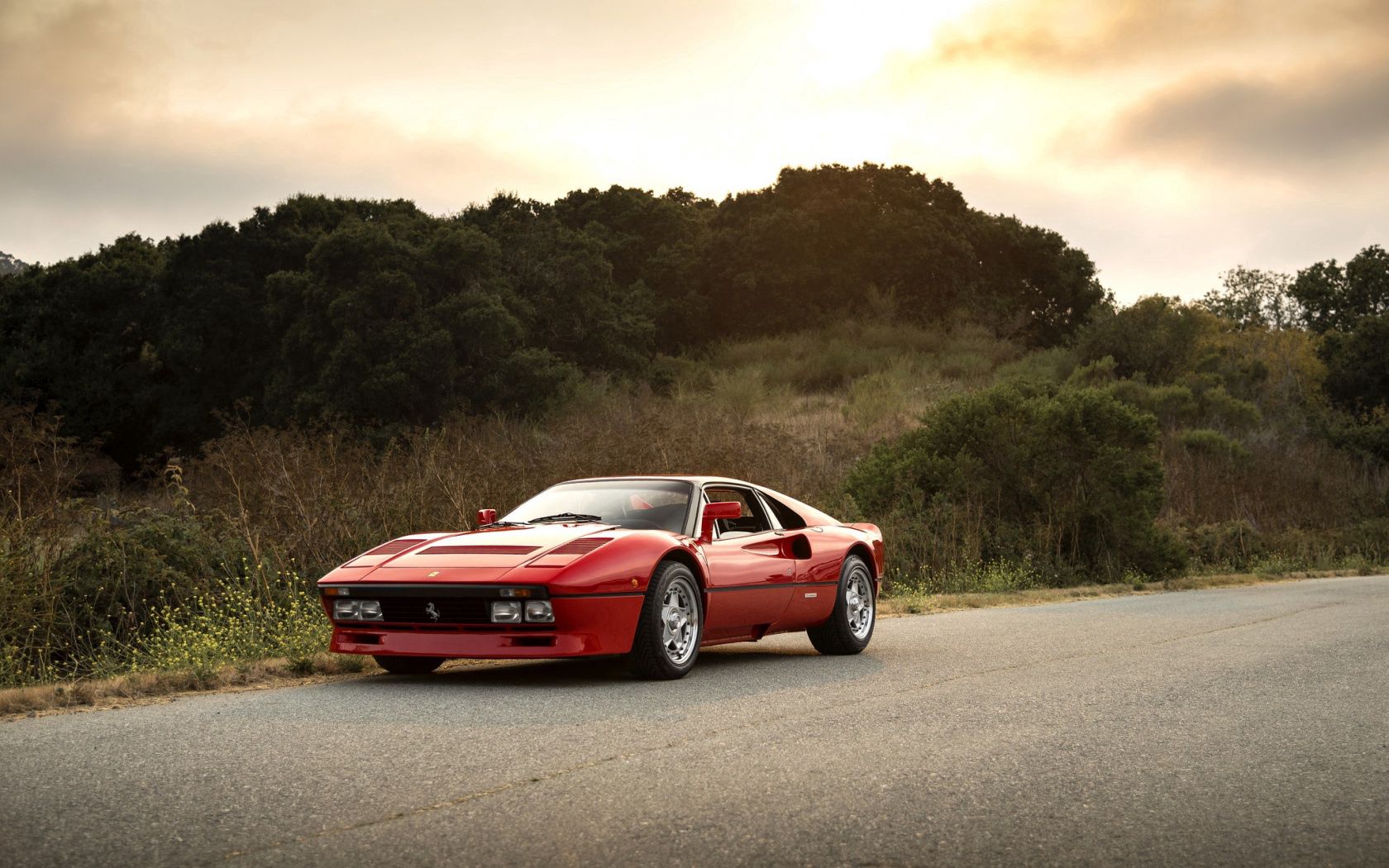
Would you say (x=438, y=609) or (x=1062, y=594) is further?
(x=1062, y=594)

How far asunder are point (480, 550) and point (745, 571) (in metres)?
2.06

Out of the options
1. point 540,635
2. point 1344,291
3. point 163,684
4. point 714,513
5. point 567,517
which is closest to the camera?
point 540,635

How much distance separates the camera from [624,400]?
37.3m

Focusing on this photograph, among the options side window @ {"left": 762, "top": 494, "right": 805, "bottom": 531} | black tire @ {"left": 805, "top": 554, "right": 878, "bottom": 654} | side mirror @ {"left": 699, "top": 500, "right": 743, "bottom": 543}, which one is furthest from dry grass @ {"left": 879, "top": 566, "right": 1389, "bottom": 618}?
side mirror @ {"left": 699, "top": 500, "right": 743, "bottom": 543}

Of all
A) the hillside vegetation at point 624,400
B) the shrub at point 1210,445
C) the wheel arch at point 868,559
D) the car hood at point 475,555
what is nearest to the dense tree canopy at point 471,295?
the hillside vegetation at point 624,400

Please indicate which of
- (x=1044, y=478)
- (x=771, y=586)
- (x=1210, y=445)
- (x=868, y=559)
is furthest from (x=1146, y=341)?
(x=771, y=586)

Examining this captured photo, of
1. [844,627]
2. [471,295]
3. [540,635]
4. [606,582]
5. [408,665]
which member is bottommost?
[844,627]

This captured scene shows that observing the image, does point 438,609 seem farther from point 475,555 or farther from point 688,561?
point 688,561

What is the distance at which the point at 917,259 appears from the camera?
5988 cm

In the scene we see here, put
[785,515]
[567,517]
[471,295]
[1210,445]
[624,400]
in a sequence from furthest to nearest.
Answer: [1210,445] < [471,295] < [624,400] < [785,515] < [567,517]

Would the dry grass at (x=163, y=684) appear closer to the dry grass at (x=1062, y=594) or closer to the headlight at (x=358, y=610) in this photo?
the headlight at (x=358, y=610)

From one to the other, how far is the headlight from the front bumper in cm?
5

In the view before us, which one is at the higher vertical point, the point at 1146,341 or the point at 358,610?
the point at 1146,341

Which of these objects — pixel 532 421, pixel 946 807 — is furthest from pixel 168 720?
pixel 532 421
